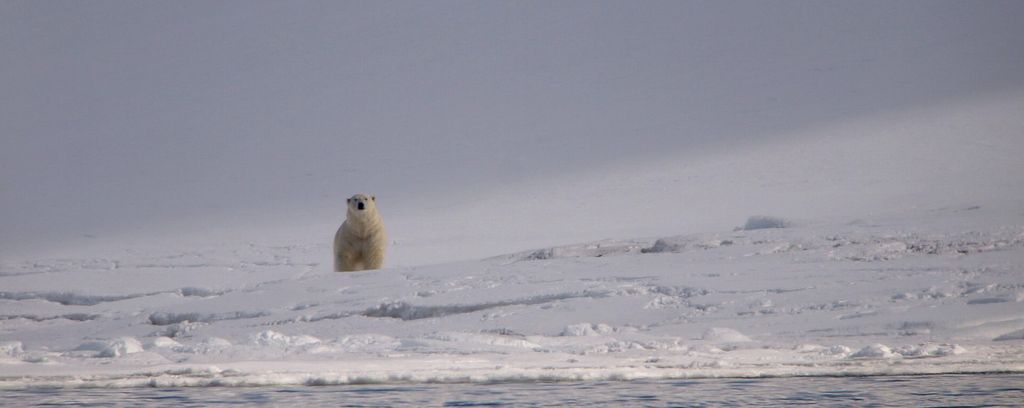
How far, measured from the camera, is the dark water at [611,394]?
366cm

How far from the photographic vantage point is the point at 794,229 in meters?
7.50

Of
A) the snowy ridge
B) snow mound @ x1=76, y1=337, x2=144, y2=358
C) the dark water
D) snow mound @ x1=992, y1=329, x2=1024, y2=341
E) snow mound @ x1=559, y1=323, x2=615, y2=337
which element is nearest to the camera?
the dark water

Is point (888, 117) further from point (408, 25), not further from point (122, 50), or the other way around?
point (122, 50)

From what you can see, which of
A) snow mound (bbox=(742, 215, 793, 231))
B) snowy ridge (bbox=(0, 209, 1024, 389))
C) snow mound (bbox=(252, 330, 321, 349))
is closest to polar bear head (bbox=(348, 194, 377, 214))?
snowy ridge (bbox=(0, 209, 1024, 389))

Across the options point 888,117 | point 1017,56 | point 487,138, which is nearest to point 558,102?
point 487,138

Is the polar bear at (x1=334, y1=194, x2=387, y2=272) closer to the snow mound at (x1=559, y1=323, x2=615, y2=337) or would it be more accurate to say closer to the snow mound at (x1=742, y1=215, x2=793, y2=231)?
the snow mound at (x1=742, y1=215, x2=793, y2=231)

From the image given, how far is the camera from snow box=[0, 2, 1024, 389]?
Result: 16.8 feet

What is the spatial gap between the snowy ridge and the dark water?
0.12m

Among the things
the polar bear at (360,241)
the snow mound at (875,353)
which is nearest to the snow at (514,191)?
the snow mound at (875,353)

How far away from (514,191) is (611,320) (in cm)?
770

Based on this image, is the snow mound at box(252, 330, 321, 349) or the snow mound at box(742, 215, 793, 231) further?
the snow mound at box(742, 215, 793, 231)

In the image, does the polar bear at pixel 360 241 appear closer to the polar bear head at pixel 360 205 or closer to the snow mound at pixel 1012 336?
the polar bear head at pixel 360 205

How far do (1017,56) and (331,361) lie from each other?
44.0 ft

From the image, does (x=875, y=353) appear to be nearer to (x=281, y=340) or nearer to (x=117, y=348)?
(x=281, y=340)
